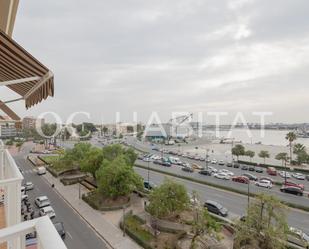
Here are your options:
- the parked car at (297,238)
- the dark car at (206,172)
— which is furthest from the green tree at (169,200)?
the dark car at (206,172)

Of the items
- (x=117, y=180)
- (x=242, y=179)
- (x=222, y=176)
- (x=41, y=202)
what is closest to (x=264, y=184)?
(x=242, y=179)

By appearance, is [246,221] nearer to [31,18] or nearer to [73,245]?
[73,245]

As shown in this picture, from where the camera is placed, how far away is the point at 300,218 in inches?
661

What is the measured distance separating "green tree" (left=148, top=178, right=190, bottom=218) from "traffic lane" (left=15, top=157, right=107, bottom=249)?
12.2 ft

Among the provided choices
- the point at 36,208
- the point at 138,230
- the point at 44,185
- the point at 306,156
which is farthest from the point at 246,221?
the point at 306,156

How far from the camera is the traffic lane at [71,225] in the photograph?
1364 centimetres

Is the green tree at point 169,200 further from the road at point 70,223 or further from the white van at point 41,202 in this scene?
the white van at point 41,202

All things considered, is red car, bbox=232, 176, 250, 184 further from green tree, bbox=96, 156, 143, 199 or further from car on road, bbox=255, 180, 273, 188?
green tree, bbox=96, 156, 143, 199

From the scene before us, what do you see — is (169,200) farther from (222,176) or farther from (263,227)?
(222,176)

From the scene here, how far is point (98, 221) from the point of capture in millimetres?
16250

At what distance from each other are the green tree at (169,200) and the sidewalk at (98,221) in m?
2.43

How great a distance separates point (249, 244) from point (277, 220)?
191 centimetres

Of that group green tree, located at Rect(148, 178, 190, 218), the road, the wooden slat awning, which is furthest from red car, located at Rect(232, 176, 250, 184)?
the wooden slat awning

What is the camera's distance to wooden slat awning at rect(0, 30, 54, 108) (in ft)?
9.11
